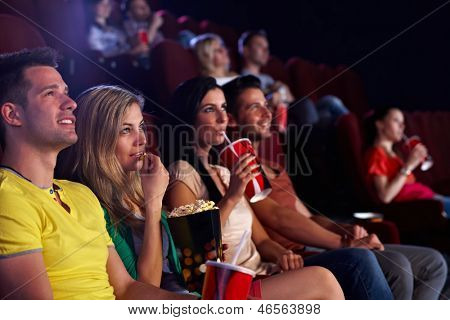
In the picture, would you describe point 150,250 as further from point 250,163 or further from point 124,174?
point 250,163

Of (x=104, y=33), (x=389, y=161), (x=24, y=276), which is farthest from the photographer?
(x=104, y=33)

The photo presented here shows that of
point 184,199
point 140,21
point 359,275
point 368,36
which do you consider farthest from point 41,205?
point 368,36

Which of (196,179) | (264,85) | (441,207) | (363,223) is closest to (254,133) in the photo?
(196,179)

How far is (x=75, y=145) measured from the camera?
0.86m

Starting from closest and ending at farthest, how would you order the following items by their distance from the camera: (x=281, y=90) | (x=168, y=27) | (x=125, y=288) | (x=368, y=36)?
(x=125, y=288) < (x=281, y=90) < (x=168, y=27) < (x=368, y=36)

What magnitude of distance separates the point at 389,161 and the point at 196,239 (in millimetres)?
1150

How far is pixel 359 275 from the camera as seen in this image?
109 centimetres

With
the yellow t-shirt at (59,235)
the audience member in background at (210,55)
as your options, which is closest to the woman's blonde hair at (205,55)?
the audience member in background at (210,55)

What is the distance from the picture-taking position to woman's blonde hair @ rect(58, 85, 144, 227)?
86 centimetres

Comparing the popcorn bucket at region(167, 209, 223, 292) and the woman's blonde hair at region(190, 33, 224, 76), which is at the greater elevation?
the woman's blonde hair at region(190, 33, 224, 76)

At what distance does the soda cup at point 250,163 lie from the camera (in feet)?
3.31

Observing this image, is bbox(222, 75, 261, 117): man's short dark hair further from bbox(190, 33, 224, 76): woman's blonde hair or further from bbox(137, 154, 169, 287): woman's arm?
bbox(190, 33, 224, 76): woman's blonde hair

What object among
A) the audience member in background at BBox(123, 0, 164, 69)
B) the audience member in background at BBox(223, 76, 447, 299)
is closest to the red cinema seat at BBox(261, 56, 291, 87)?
the audience member in background at BBox(123, 0, 164, 69)

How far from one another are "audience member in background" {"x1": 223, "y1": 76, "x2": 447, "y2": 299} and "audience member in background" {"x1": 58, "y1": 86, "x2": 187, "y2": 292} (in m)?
0.37
